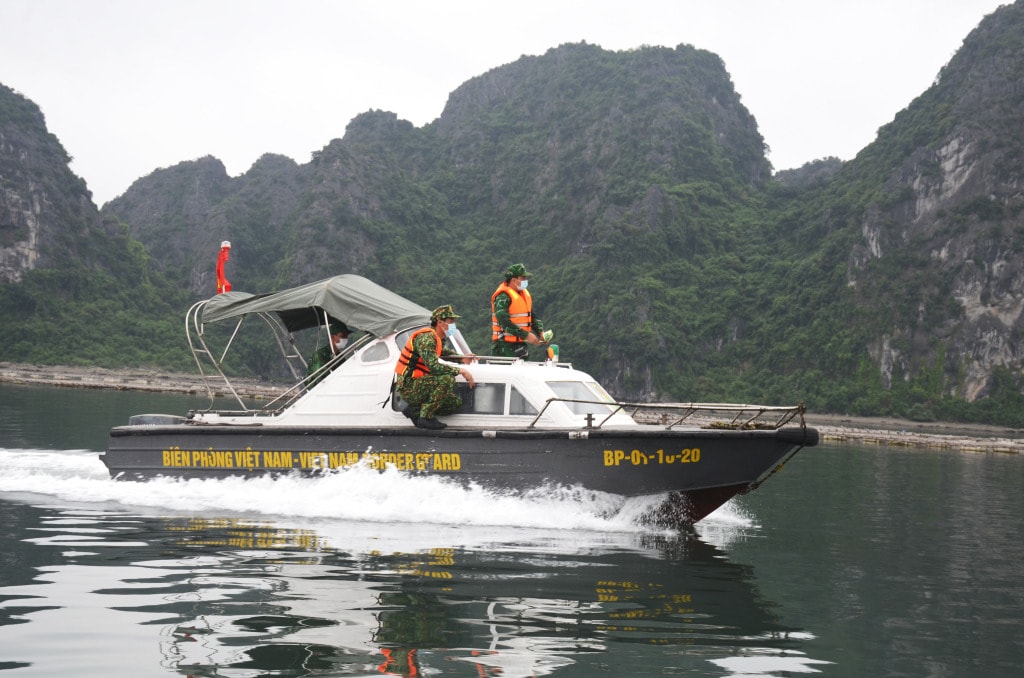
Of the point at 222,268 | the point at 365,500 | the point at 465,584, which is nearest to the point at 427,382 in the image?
the point at 365,500

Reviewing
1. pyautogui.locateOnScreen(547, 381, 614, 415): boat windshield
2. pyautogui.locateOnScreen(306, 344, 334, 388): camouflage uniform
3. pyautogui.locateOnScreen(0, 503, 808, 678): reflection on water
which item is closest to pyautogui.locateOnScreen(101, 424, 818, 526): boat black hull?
pyautogui.locateOnScreen(0, 503, 808, 678): reflection on water

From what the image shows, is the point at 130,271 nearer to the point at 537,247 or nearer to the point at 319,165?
the point at 319,165

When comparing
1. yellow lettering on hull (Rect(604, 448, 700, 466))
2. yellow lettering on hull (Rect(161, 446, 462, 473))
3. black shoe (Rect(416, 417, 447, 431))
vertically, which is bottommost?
yellow lettering on hull (Rect(161, 446, 462, 473))

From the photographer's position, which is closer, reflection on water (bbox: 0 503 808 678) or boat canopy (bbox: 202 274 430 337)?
reflection on water (bbox: 0 503 808 678)

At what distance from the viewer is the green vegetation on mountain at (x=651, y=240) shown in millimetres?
75000

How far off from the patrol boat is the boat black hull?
0.04ft

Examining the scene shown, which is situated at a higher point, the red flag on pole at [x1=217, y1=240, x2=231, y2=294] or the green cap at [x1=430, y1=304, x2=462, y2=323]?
the red flag on pole at [x1=217, y1=240, x2=231, y2=294]

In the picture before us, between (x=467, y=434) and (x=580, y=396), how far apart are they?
5.43 ft

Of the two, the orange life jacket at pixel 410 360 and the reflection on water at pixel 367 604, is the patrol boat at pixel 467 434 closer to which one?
the orange life jacket at pixel 410 360

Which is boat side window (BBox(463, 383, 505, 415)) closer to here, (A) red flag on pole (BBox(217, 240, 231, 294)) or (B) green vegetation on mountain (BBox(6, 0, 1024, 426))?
Result: (A) red flag on pole (BBox(217, 240, 231, 294))

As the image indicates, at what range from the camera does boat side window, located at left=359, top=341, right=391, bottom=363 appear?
13.1 m

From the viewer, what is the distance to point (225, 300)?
14320 millimetres

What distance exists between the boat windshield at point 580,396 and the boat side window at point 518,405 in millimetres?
421

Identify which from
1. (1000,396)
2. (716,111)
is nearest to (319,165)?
(716,111)
